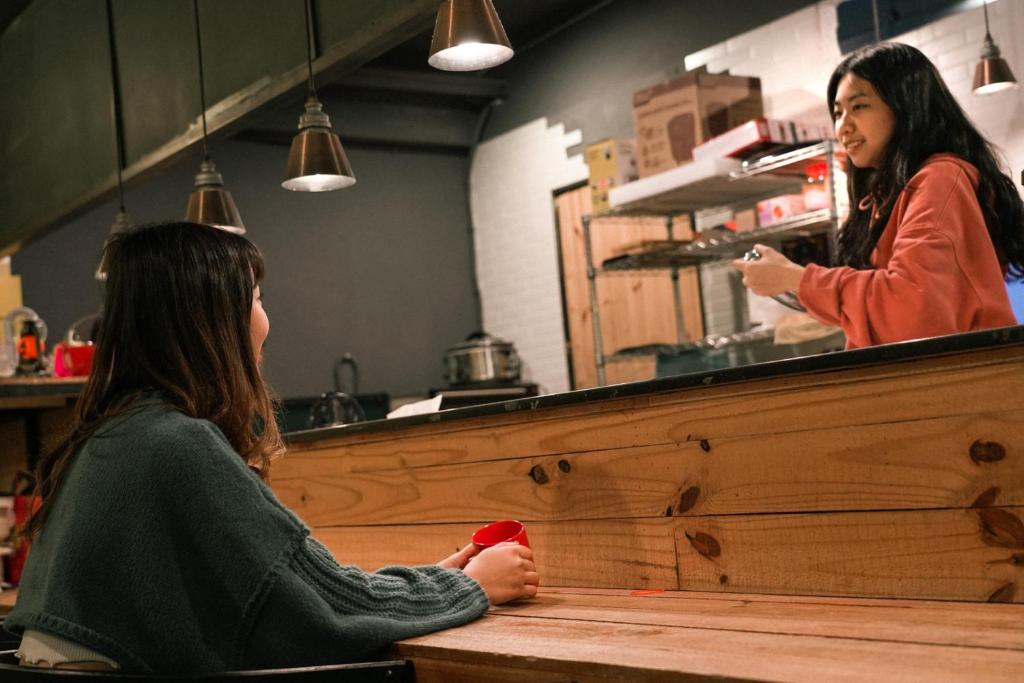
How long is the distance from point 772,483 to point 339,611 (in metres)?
0.71

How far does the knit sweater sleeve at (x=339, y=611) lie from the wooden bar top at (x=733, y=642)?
1.4 inches

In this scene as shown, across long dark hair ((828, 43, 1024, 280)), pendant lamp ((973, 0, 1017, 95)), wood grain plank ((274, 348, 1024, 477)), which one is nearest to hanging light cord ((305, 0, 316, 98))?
wood grain plank ((274, 348, 1024, 477))

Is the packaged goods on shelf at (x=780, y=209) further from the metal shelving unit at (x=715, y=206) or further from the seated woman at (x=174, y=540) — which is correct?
the seated woman at (x=174, y=540)

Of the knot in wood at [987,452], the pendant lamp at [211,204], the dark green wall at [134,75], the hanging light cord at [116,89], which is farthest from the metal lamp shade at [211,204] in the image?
the knot in wood at [987,452]

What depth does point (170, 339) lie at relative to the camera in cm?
160

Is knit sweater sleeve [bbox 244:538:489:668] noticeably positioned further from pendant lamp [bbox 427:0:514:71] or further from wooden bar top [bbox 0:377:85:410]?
wooden bar top [bbox 0:377:85:410]

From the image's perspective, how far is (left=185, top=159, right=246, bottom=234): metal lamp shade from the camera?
3459mm

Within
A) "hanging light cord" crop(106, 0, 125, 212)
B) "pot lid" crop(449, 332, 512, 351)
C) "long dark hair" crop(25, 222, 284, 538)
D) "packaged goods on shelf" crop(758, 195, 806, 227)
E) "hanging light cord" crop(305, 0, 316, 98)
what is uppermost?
"hanging light cord" crop(106, 0, 125, 212)

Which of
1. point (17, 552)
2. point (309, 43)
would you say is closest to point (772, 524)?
point (309, 43)

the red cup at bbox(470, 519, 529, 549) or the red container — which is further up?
the red container

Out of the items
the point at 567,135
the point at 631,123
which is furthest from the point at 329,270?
the point at 631,123

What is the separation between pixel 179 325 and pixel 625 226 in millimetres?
4727

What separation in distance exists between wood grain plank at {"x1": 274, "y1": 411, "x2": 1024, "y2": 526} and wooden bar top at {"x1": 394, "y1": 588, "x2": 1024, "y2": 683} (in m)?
0.15

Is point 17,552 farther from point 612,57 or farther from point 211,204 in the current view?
point 612,57
